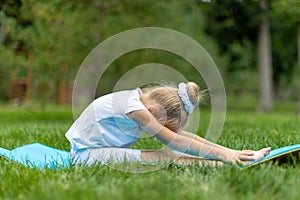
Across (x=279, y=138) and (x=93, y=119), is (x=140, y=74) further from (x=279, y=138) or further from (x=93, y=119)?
(x=279, y=138)

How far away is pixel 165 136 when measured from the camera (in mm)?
2689

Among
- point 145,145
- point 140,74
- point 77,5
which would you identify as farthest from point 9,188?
point 77,5

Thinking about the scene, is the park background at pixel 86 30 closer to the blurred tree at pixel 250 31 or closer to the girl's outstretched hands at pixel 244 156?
the blurred tree at pixel 250 31

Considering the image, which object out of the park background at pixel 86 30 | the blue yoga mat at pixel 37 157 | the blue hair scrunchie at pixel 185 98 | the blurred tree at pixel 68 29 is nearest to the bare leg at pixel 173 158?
the blue hair scrunchie at pixel 185 98

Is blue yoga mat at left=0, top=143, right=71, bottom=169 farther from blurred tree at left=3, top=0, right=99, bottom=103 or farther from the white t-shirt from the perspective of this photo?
blurred tree at left=3, top=0, right=99, bottom=103

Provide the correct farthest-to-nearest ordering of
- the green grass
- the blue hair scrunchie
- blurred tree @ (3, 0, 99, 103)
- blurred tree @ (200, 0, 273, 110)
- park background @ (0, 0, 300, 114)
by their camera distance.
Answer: blurred tree @ (200, 0, 273, 110) < blurred tree @ (3, 0, 99, 103) < park background @ (0, 0, 300, 114) < the blue hair scrunchie < the green grass

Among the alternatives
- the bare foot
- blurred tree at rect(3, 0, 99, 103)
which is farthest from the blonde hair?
blurred tree at rect(3, 0, 99, 103)

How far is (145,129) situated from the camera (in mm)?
2756

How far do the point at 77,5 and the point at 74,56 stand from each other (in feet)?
3.07

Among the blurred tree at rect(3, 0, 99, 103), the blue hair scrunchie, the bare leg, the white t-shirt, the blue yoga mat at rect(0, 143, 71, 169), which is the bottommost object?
the blue yoga mat at rect(0, 143, 71, 169)

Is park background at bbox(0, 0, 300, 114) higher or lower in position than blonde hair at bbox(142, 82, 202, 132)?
A: higher

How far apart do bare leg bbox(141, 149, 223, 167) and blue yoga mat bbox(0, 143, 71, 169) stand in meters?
0.49

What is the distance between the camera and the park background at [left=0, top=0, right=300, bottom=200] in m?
1.97

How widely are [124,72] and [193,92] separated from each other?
7.03 m
